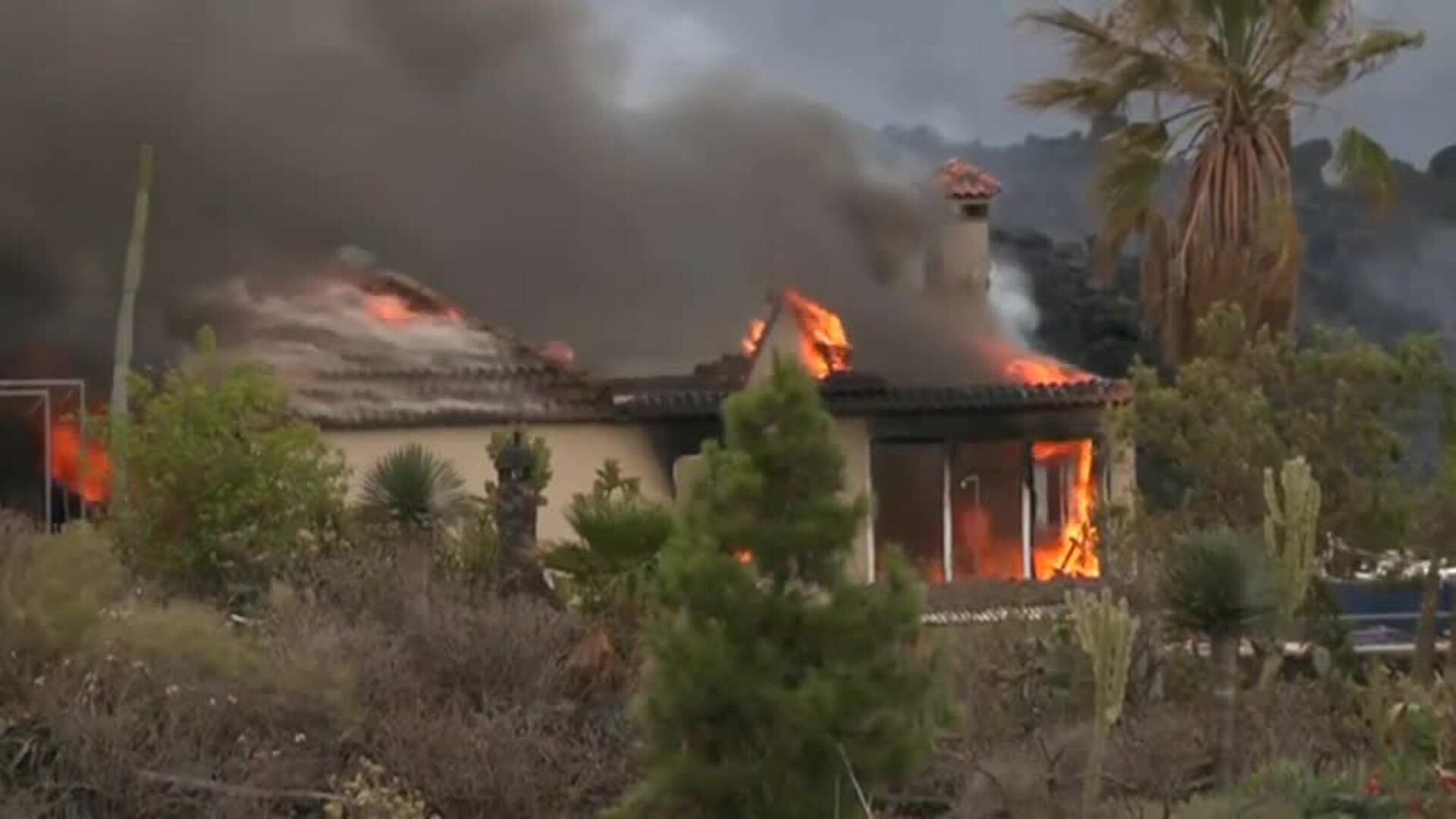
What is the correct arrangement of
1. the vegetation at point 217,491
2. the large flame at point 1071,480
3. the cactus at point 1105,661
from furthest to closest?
the large flame at point 1071,480
the vegetation at point 217,491
the cactus at point 1105,661

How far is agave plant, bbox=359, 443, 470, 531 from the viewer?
16.6 m

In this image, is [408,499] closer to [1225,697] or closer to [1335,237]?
[1225,697]

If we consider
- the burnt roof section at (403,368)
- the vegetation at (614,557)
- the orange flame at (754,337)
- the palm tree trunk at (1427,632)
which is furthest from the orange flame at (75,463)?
the palm tree trunk at (1427,632)

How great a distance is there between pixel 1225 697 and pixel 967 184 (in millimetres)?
16797

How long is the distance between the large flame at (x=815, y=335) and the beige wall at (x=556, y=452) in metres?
2.32

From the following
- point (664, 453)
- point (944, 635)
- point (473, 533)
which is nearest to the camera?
point (944, 635)

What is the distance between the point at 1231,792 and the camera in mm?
11117

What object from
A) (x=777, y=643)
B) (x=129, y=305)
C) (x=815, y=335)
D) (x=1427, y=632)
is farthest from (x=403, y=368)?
(x=777, y=643)

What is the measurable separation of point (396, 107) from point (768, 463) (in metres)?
19.5

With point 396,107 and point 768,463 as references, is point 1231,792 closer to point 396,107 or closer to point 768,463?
point 768,463

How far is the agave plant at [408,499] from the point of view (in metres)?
16.6

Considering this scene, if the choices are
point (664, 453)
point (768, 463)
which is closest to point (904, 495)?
point (664, 453)

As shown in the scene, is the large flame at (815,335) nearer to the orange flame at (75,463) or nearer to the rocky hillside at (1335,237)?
the orange flame at (75,463)

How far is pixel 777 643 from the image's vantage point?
9305 millimetres
